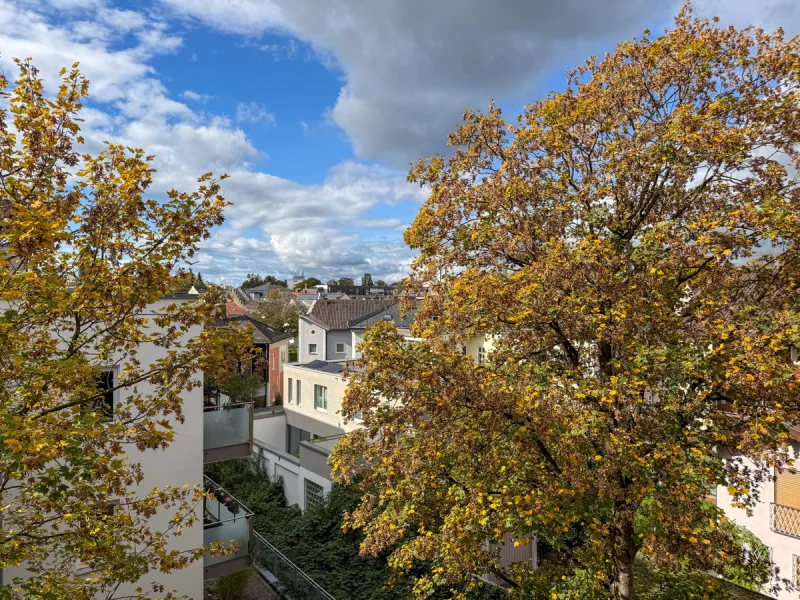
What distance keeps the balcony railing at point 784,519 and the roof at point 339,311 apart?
33.7 meters

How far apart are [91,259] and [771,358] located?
8.59 metres

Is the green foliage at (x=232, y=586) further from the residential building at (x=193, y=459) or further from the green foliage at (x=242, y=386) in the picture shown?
the green foliage at (x=242, y=386)

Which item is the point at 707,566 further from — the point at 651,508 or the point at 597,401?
the point at 597,401

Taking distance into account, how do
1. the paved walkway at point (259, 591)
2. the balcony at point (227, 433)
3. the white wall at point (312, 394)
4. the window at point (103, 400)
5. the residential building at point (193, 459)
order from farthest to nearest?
the white wall at point (312, 394), the paved walkway at point (259, 591), the balcony at point (227, 433), the residential building at point (193, 459), the window at point (103, 400)

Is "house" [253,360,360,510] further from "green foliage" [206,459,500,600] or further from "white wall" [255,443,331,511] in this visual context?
"green foliage" [206,459,500,600]

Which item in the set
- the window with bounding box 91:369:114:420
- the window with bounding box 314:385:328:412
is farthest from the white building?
the window with bounding box 91:369:114:420

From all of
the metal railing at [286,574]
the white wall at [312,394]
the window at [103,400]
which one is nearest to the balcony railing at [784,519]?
the metal railing at [286,574]

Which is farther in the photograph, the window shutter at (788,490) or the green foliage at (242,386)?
the green foliage at (242,386)

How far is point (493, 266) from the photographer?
32.7 feet

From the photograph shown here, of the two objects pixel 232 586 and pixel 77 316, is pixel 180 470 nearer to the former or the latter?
pixel 232 586

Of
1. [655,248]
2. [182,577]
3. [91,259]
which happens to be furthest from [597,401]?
[182,577]

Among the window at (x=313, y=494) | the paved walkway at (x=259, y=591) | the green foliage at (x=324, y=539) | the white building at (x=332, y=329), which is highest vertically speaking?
the white building at (x=332, y=329)

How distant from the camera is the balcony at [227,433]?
40.2ft

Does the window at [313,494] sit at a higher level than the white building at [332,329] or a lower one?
lower
